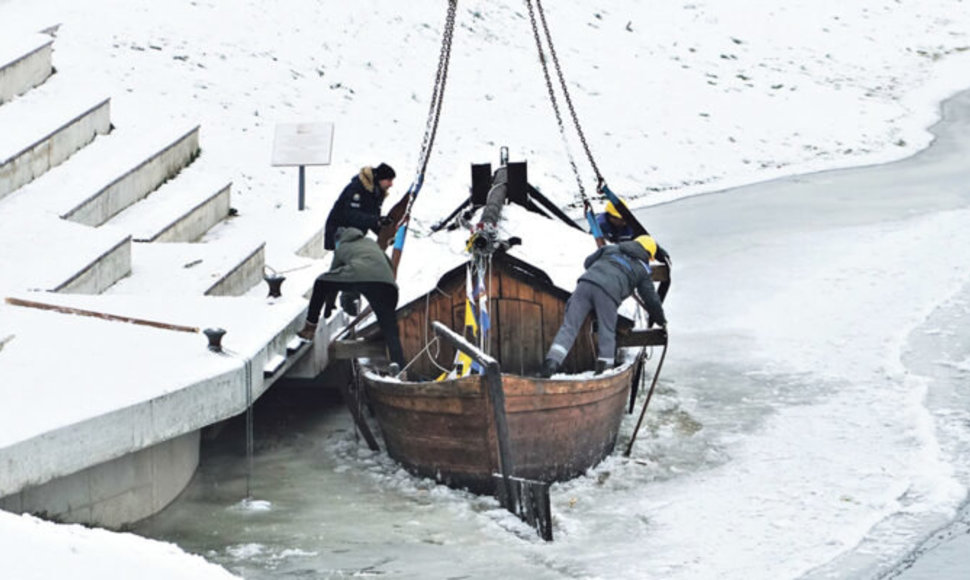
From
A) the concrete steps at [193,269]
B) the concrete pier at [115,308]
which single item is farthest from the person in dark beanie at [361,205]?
the concrete steps at [193,269]

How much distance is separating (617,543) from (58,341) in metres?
4.21

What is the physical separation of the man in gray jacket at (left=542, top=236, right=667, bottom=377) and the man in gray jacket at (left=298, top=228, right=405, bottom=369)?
1210mm

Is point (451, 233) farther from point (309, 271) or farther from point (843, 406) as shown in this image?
point (843, 406)

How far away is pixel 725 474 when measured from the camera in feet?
42.2

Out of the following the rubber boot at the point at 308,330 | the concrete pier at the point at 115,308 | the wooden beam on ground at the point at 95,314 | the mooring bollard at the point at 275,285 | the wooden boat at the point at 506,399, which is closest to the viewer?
the concrete pier at the point at 115,308

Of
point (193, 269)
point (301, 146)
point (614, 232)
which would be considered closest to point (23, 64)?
point (301, 146)

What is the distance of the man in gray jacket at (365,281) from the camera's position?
13.0m

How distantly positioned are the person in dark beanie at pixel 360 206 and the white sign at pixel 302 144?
433cm

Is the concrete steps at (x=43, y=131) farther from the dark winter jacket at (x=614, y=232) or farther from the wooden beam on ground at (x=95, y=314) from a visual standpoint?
the dark winter jacket at (x=614, y=232)

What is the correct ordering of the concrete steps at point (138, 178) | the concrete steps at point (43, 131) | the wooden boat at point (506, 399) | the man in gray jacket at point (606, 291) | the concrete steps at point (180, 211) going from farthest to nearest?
the concrete steps at point (180, 211), the concrete steps at point (43, 131), the concrete steps at point (138, 178), the man in gray jacket at point (606, 291), the wooden boat at point (506, 399)

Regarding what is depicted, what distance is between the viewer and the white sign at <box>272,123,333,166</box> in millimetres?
19281

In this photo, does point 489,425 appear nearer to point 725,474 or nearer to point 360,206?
point 725,474

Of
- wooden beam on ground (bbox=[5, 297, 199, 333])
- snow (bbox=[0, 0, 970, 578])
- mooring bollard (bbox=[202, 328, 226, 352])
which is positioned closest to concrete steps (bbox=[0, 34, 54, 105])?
snow (bbox=[0, 0, 970, 578])

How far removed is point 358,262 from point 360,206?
1824mm
